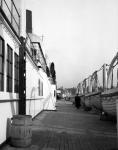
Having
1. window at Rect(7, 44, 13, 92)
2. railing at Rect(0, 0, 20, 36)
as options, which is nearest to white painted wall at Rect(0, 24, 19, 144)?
window at Rect(7, 44, 13, 92)

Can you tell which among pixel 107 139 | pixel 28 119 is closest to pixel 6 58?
pixel 28 119

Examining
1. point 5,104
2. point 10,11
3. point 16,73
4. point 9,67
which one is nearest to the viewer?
point 5,104

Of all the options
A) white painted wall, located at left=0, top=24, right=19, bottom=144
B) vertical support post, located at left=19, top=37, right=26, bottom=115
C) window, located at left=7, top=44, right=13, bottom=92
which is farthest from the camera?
vertical support post, located at left=19, top=37, right=26, bottom=115

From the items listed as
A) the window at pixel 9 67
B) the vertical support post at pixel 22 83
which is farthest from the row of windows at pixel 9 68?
the vertical support post at pixel 22 83

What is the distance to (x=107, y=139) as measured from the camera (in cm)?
876

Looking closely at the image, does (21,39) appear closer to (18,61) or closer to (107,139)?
(18,61)

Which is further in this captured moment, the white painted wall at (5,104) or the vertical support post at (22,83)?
the vertical support post at (22,83)

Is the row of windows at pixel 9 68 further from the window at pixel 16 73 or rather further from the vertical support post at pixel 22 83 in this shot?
the vertical support post at pixel 22 83

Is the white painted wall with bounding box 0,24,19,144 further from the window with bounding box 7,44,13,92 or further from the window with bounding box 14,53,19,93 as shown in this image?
the window with bounding box 14,53,19,93

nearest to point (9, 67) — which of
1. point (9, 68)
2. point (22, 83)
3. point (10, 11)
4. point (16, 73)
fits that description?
point (9, 68)

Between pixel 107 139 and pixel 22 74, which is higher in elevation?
pixel 22 74

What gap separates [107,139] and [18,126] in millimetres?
3211

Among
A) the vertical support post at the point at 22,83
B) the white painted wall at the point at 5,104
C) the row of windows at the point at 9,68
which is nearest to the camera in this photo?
the white painted wall at the point at 5,104

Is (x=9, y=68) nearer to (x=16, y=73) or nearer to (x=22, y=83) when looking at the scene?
(x=16, y=73)
